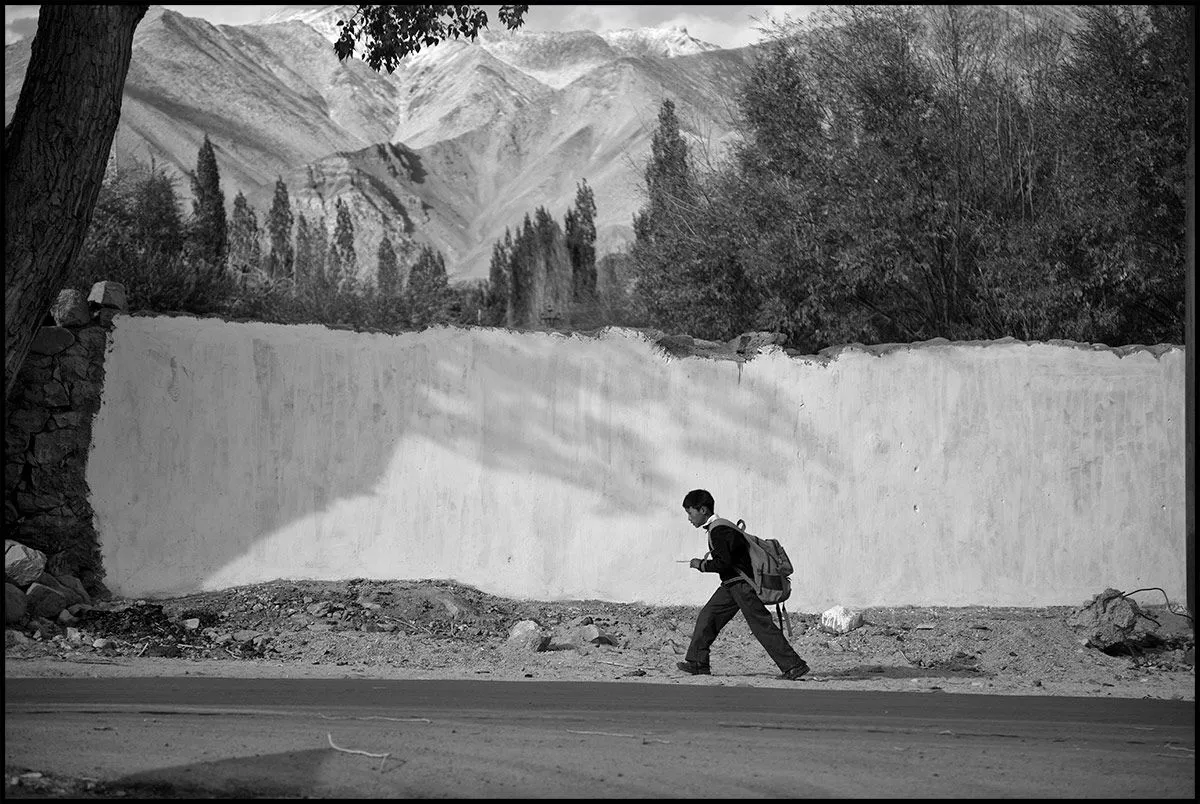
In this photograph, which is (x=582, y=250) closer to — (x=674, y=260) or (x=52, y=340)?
(x=674, y=260)

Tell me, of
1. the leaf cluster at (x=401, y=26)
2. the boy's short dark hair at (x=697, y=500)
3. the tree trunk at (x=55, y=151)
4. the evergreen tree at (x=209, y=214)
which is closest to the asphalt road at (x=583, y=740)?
the boy's short dark hair at (x=697, y=500)

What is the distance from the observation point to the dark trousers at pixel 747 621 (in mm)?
9164

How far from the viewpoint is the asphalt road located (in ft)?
19.9

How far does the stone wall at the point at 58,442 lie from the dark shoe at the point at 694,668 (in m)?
5.50

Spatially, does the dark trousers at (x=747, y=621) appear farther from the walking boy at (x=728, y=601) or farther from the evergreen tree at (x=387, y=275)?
the evergreen tree at (x=387, y=275)

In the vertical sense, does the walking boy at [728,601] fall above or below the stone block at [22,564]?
above

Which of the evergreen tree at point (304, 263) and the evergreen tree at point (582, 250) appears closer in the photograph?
the evergreen tree at point (304, 263)

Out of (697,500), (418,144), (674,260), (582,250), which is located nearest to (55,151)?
(697,500)

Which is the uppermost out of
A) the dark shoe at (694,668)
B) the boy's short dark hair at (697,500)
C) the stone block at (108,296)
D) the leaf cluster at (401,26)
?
the leaf cluster at (401,26)

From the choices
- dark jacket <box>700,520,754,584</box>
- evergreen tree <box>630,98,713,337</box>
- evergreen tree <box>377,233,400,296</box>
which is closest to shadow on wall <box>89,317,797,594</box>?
dark jacket <box>700,520,754,584</box>

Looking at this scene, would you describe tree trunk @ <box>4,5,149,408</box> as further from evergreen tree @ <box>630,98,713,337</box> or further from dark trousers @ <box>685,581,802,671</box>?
evergreen tree @ <box>630,98,713,337</box>

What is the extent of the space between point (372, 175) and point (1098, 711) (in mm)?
130013

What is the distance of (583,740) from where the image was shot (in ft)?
22.9

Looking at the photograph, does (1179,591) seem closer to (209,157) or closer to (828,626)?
(828,626)
